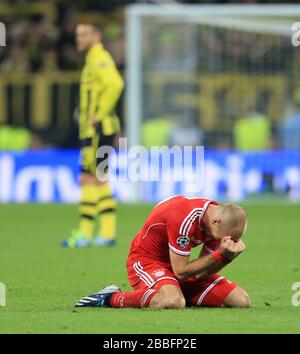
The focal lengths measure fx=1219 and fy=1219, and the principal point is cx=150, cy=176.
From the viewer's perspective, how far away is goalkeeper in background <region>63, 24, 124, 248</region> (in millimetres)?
13734

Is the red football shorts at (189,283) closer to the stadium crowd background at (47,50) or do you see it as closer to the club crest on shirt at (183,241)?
the club crest on shirt at (183,241)

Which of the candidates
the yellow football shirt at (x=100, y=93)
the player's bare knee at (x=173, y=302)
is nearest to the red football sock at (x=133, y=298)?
the player's bare knee at (x=173, y=302)

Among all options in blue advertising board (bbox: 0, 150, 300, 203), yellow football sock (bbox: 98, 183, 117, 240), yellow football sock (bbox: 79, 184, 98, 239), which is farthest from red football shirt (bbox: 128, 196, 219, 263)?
blue advertising board (bbox: 0, 150, 300, 203)

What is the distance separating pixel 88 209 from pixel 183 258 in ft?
18.5

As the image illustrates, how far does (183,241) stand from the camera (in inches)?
321

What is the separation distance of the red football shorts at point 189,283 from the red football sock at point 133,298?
0.17 ft

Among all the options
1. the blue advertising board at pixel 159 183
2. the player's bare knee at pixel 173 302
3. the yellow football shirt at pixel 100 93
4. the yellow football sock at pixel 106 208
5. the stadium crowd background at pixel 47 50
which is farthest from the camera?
the stadium crowd background at pixel 47 50

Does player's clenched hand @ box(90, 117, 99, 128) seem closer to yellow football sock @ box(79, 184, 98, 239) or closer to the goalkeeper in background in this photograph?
the goalkeeper in background

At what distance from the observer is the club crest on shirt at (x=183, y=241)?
8164 mm

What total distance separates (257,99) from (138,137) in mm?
2336

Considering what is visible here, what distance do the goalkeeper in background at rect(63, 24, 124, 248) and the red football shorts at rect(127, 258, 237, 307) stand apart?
5.04 m

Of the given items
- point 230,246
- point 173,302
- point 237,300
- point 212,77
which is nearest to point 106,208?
point 237,300

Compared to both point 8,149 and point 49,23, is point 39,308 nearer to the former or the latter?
point 8,149
